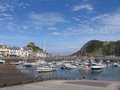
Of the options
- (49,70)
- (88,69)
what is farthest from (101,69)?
(49,70)

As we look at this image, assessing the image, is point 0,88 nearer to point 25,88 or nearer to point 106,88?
point 25,88

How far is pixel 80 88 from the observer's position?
135 ft

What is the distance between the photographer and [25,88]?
133 feet

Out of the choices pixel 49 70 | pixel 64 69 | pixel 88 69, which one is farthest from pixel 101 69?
pixel 49 70

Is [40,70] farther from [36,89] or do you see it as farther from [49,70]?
[36,89]

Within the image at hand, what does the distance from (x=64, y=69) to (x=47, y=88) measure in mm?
71855

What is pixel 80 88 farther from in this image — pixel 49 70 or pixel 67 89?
pixel 49 70

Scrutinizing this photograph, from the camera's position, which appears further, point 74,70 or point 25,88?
point 74,70

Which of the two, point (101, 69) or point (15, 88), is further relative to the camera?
point (101, 69)

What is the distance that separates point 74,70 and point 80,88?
6770 centimetres

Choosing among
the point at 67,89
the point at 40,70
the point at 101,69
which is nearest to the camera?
the point at 67,89

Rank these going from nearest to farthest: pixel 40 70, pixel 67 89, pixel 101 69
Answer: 1. pixel 67 89
2. pixel 40 70
3. pixel 101 69

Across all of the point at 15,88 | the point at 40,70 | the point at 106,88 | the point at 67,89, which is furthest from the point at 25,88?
the point at 40,70

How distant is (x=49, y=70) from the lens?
97562 millimetres
